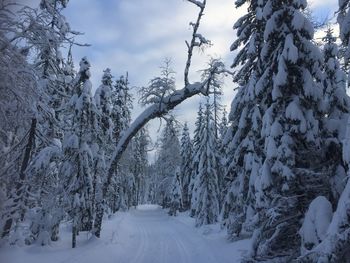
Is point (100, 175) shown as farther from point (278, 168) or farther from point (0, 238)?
point (278, 168)

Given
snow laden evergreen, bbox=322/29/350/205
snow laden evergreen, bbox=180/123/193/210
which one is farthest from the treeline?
snow laden evergreen, bbox=180/123/193/210

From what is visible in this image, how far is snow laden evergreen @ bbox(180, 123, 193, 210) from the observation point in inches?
2584

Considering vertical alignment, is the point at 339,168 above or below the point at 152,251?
above

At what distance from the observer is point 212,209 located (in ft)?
132

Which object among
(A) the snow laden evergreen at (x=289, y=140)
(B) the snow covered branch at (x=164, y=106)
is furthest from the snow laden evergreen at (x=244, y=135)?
(A) the snow laden evergreen at (x=289, y=140)

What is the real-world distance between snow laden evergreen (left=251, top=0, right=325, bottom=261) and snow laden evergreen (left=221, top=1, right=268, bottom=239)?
15.9 ft

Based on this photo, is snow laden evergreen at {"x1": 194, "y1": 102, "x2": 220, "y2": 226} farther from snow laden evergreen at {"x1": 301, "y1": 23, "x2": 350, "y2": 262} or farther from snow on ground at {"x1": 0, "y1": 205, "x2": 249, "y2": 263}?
snow laden evergreen at {"x1": 301, "y1": 23, "x2": 350, "y2": 262}

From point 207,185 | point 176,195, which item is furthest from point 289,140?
point 176,195

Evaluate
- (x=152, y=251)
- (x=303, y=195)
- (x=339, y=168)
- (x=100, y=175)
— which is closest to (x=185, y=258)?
(x=152, y=251)

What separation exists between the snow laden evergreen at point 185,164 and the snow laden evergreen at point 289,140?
49.7 meters

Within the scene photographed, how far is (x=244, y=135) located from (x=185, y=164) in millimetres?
44832

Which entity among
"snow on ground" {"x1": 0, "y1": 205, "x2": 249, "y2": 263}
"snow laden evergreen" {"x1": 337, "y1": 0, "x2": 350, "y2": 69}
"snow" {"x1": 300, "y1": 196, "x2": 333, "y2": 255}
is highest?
"snow laden evergreen" {"x1": 337, "y1": 0, "x2": 350, "y2": 69}

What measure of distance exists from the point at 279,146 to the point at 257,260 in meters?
3.76

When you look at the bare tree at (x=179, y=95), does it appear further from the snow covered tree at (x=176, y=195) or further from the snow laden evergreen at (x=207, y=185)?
the snow covered tree at (x=176, y=195)
